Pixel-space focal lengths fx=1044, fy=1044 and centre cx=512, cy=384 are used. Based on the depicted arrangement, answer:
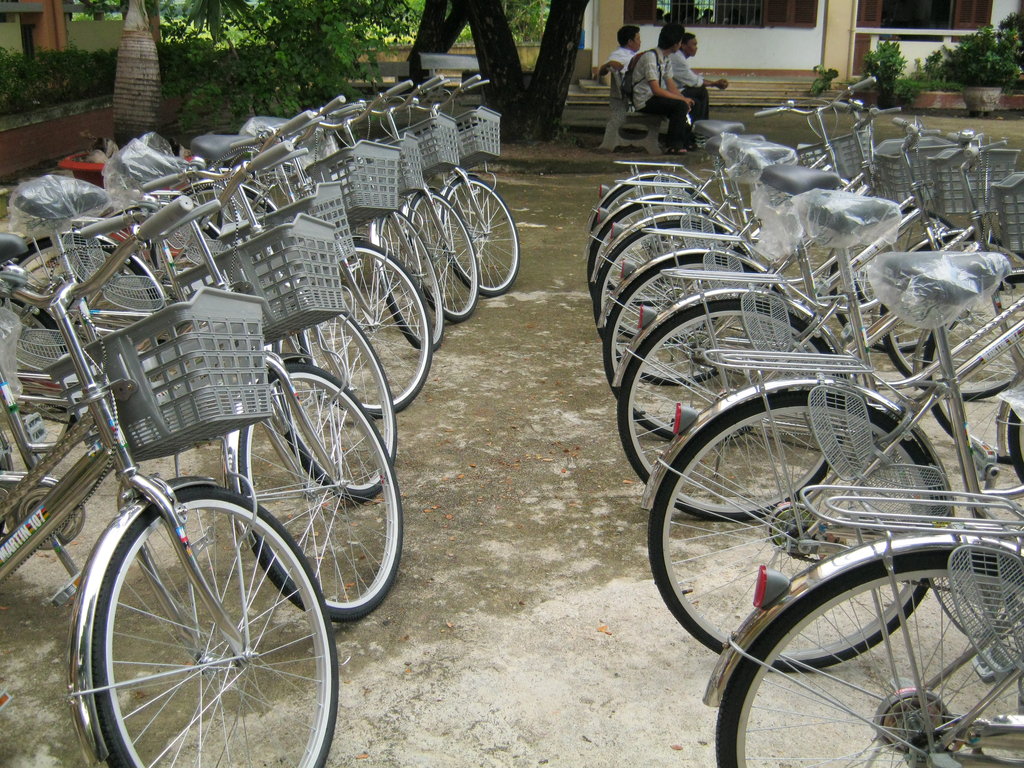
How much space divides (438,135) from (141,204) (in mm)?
2913

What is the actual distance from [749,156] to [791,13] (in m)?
14.8

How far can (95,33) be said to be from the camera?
41.9 feet

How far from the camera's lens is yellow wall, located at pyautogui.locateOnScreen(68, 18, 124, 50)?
12680 mm

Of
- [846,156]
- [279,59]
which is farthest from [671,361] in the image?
[279,59]

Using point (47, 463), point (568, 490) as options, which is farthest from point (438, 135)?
point (47, 463)

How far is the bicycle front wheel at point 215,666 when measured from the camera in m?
2.05

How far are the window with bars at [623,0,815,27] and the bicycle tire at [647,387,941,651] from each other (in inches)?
600

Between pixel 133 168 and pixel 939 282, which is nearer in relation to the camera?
pixel 939 282

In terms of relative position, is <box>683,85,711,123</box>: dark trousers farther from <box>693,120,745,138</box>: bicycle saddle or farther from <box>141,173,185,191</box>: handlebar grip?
<box>141,173,185,191</box>: handlebar grip

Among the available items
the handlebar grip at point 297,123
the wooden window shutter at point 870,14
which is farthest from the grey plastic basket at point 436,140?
the wooden window shutter at point 870,14

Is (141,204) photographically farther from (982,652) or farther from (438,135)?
(438,135)

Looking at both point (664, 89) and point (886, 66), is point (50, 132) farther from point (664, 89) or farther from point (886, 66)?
point (886, 66)

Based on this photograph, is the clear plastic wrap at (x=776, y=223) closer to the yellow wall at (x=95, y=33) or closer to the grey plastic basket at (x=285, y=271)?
the grey plastic basket at (x=285, y=271)

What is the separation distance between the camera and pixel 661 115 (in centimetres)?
1117
